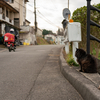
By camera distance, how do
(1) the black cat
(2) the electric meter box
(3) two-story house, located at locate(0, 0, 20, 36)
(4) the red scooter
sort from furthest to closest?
1. (3) two-story house, located at locate(0, 0, 20, 36)
2. (4) the red scooter
3. (2) the electric meter box
4. (1) the black cat

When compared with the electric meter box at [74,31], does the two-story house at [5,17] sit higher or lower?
higher

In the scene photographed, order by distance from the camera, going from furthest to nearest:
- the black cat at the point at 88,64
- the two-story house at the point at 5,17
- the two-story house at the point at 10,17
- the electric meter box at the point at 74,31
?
the two-story house at the point at 10,17 → the two-story house at the point at 5,17 → the electric meter box at the point at 74,31 → the black cat at the point at 88,64

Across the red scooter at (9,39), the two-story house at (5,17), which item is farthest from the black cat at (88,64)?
the two-story house at (5,17)

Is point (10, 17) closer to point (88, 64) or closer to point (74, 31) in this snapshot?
point (74, 31)

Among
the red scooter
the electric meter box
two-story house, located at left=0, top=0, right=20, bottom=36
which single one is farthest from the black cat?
two-story house, located at left=0, top=0, right=20, bottom=36

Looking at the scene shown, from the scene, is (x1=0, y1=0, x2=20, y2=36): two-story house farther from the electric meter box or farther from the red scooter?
the electric meter box

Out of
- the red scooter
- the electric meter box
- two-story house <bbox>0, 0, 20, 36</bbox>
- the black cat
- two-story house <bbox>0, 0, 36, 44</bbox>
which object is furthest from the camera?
two-story house <bbox>0, 0, 36, 44</bbox>

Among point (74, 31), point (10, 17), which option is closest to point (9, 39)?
point (74, 31)

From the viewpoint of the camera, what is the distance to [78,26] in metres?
4.39

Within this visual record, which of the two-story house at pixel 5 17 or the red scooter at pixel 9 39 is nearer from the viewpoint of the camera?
the red scooter at pixel 9 39

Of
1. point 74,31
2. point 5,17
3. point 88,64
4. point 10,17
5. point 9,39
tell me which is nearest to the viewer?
point 88,64

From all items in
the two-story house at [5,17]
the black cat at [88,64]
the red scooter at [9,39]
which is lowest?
the black cat at [88,64]

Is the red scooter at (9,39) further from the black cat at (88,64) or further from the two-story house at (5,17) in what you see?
the black cat at (88,64)

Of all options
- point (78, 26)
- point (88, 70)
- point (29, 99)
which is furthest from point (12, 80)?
point (78, 26)
